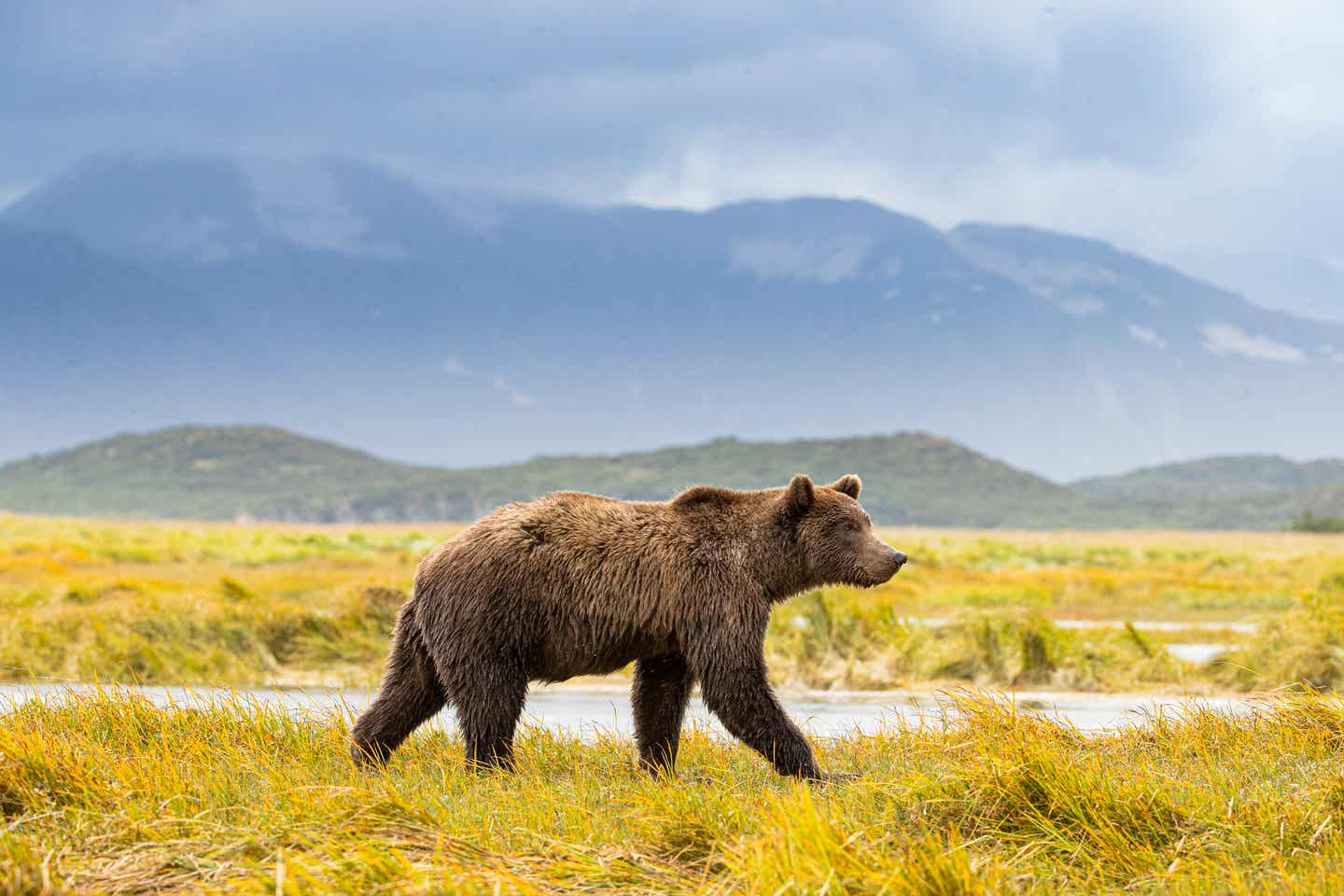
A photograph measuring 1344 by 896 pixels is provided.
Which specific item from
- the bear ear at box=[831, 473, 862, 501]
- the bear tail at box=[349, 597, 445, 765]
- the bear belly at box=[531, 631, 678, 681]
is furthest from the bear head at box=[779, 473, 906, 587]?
the bear tail at box=[349, 597, 445, 765]

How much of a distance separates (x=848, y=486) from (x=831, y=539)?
688mm

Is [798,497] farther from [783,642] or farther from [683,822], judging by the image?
[783,642]

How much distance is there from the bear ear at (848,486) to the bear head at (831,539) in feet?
1.23

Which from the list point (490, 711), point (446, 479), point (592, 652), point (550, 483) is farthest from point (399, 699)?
point (446, 479)

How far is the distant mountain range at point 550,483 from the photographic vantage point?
498ft

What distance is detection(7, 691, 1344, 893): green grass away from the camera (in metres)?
6.14

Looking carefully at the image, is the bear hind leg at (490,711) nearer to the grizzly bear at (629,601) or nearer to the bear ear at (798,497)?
the grizzly bear at (629,601)

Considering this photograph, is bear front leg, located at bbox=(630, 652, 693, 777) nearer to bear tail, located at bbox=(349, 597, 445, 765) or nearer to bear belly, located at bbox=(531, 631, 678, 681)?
bear belly, located at bbox=(531, 631, 678, 681)

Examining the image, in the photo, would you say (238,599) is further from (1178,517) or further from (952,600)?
(1178,517)

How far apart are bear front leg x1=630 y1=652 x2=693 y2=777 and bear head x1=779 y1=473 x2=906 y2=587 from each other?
1068 millimetres

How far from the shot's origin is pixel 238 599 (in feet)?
77.7

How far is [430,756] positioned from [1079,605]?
25828mm

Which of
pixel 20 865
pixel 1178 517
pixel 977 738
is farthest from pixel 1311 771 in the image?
pixel 1178 517

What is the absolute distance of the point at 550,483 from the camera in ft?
516
